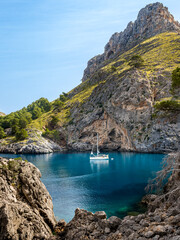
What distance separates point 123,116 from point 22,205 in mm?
81142

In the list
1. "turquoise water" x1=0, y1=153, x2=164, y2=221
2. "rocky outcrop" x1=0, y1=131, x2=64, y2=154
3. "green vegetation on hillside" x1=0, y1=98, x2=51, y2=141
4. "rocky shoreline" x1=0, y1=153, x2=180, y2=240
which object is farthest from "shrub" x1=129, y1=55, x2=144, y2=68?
"rocky shoreline" x1=0, y1=153, x2=180, y2=240

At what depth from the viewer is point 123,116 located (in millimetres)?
94250

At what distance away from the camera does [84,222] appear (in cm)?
1644

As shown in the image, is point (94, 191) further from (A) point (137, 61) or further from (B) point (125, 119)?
(A) point (137, 61)

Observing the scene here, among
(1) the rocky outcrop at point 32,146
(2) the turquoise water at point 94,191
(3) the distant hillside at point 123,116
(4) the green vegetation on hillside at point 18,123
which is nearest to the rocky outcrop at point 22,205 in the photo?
(2) the turquoise water at point 94,191

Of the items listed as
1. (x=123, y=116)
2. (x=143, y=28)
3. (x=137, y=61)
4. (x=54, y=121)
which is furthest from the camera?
(x=143, y=28)

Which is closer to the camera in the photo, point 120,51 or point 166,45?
point 166,45

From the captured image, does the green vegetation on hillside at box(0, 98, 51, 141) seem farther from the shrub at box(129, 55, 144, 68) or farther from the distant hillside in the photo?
the shrub at box(129, 55, 144, 68)

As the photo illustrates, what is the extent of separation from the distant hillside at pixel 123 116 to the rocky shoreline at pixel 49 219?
2537 inches

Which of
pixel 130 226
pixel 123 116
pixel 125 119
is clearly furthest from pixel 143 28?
pixel 130 226

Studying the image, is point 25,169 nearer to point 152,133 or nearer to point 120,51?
point 152,133

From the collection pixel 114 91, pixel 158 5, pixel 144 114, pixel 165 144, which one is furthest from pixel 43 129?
pixel 158 5

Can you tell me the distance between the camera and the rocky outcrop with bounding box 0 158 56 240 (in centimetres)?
1470

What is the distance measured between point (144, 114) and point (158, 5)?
11138cm
